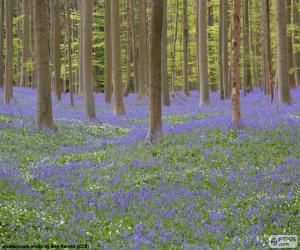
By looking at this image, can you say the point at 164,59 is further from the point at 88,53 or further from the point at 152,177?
the point at 152,177

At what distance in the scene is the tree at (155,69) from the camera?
1446cm

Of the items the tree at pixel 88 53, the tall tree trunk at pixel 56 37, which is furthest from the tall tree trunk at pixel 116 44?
the tall tree trunk at pixel 56 37

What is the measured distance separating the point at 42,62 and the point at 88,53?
168 inches

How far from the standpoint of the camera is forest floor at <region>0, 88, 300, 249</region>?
755 cm

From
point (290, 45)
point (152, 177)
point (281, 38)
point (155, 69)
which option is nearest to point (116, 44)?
point (281, 38)

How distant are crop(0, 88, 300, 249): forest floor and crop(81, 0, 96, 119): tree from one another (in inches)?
204

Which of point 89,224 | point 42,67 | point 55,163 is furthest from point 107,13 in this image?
point 89,224

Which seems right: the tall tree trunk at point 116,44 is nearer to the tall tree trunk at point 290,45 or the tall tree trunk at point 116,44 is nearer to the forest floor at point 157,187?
the forest floor at point 157,187

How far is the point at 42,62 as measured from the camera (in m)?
17.3

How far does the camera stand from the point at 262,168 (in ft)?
36.1

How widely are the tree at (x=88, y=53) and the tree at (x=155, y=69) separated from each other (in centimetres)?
691

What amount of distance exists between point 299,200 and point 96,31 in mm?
42832

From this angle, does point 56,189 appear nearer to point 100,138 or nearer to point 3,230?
point 3,230

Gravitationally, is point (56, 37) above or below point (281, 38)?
above
